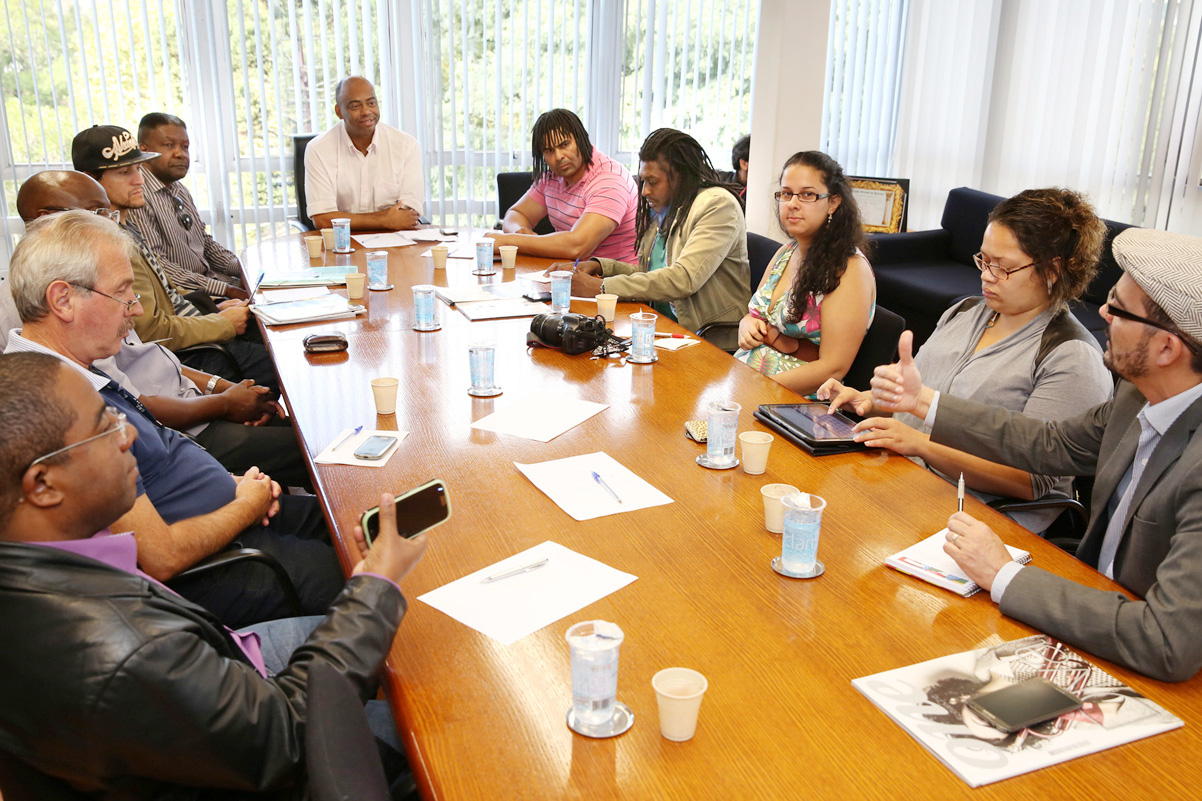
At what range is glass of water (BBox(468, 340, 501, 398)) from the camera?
7.68 ft

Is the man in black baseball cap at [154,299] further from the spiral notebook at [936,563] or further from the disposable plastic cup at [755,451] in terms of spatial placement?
the spiral notebook at [936,563]

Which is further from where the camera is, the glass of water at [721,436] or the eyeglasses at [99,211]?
the eyeglasses at [99,211]

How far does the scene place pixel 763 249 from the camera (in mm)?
3525

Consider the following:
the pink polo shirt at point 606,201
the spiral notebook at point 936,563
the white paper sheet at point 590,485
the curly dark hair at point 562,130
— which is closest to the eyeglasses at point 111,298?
the white paper sheet at point 590,485

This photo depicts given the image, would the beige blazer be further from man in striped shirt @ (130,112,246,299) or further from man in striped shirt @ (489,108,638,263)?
man in striped shirt @ (130,112,246,299)

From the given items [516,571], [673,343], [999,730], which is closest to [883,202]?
[673,343]

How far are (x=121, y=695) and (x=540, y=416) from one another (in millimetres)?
1294

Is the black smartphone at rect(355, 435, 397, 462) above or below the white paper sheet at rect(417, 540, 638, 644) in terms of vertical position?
above

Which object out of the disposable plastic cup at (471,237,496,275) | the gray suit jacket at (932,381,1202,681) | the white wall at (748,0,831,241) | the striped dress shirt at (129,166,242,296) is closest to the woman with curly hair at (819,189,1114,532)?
the gray suit jacket at (932,381,1202,681)

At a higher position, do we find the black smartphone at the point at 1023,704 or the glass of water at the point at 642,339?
the glass of water at the point at 642,339

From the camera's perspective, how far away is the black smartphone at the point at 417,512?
55.3 inches

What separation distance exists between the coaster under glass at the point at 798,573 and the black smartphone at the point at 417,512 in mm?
567

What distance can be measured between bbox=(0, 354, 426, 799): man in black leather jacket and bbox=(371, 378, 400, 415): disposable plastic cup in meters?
0.89

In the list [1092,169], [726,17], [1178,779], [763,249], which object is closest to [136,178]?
[763,249]
